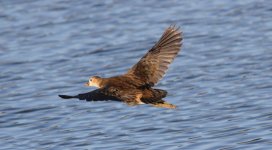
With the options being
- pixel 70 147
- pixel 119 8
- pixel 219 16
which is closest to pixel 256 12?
pixel 219 16

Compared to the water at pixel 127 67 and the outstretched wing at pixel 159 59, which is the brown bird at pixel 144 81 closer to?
the outstretched wing at pixel 159 59

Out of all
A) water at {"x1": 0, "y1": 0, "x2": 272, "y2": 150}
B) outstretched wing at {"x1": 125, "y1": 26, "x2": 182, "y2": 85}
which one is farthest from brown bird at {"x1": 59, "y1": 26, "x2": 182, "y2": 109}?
water at {"x1": 0, "y1": 0, "x2": 272, "y2": 150}

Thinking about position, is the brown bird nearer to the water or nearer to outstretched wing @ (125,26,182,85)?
outstretched wing @ (125,26,182,85)

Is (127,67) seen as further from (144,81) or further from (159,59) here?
(144,81)

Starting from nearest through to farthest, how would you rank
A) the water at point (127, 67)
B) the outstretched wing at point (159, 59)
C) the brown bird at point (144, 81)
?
the brown bird at point (144, 81) → the outstretched wing at point (159, 59) → the water at point (127, 67)

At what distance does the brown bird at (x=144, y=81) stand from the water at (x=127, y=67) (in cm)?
154

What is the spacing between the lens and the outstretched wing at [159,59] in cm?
1042

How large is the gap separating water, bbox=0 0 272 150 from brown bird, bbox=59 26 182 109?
1.54 meters

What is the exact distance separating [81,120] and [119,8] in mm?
5862

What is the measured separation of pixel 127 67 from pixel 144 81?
5578 millimetres

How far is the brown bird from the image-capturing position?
9758mm

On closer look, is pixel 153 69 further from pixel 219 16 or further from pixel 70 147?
pixel 219 16

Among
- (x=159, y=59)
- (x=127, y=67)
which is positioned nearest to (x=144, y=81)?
(x=159, y=59)

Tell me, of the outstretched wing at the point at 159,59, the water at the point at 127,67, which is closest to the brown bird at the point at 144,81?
the outstretched wing at the point at 159,59
